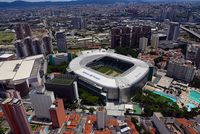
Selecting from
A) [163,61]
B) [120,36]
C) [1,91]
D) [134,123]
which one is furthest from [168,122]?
[120,36]

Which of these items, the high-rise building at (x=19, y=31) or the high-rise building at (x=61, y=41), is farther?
the high-rise building at (x=19, y=31)

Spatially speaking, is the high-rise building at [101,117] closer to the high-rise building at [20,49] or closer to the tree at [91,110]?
the tree at [91,110]

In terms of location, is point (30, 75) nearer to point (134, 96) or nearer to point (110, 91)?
point (110, 91)

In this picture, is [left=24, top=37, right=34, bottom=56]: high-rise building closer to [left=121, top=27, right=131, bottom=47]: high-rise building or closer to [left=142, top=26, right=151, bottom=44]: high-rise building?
[left=121, top=27, right=131, bottom=47]: high-rise building

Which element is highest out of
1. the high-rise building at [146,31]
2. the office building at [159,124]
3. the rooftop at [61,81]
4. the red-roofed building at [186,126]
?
the high-rise building at [146,31]

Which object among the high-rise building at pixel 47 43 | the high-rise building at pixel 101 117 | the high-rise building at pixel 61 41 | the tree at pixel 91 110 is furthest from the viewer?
the high-rise building at pixel 47 43

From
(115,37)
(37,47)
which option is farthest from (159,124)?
(37,47)

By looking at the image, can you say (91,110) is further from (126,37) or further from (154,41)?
(154,41)

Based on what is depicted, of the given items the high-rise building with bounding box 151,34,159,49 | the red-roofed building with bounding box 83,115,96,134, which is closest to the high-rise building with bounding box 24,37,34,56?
the red-roofed building with bounding box 83,115,96,134

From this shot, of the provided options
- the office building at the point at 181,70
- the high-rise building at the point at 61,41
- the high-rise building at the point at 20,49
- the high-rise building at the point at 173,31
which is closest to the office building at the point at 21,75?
the high-rise building at the point at 20,49
